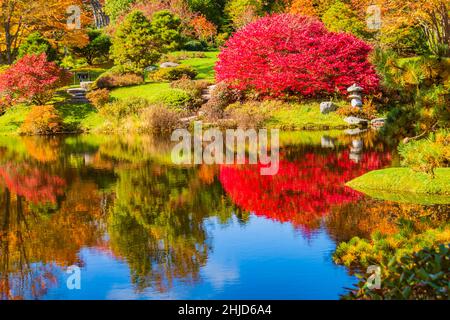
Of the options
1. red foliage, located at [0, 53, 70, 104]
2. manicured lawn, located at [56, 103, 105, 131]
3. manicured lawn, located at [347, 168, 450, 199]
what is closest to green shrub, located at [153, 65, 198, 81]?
manicured lawn, located at [56, 103, 105, 131]

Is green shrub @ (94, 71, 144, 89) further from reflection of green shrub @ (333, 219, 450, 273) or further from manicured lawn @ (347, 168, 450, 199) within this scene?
reflection of green shrub @ (333, 219, 450, 273)

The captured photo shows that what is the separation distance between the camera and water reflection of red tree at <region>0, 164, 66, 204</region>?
15.4 meters

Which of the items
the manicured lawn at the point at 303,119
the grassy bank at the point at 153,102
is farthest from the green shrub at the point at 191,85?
the manicured lawn at the point at 303,119

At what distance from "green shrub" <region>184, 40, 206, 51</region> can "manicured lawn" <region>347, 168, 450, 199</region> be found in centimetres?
3330

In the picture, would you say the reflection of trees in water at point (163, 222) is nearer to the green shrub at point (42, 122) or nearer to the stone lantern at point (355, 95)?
the stone lantern at point (355, 95)

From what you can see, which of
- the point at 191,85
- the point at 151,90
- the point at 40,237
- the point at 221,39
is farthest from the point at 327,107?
the point at 221,39

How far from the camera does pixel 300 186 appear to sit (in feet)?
50.5

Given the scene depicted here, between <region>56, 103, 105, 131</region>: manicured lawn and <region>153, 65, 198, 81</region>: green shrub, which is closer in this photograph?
<region>56, 103, 105, 131</region>: manicured lawn

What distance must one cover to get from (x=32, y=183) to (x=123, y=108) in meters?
15.0

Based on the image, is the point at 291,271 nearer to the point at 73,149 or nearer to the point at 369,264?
the point at 369,264

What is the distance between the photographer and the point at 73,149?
80.0 feet

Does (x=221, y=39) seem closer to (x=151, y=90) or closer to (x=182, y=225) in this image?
(x=151, y=90)

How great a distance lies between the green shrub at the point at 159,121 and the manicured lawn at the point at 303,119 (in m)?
4.67
